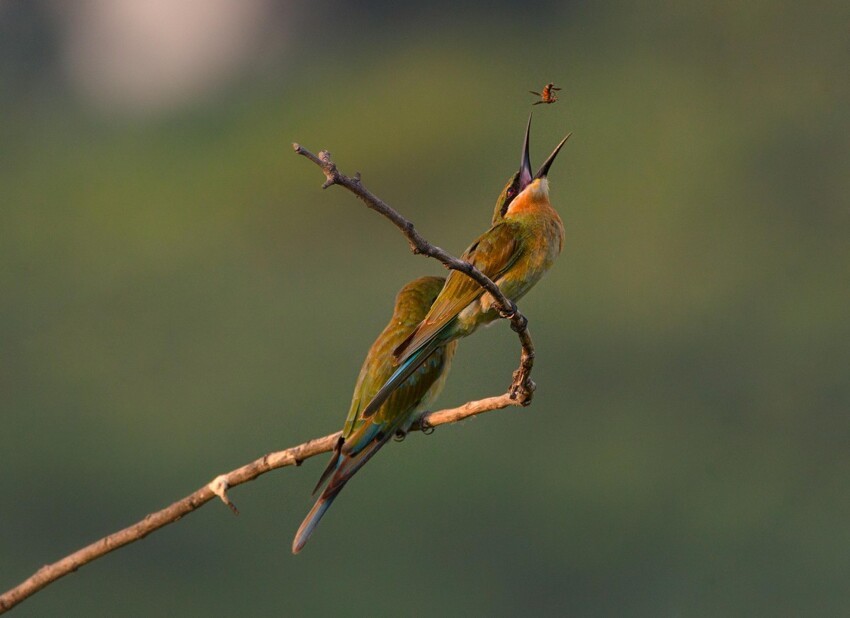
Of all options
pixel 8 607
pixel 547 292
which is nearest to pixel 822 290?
pixel 547 292

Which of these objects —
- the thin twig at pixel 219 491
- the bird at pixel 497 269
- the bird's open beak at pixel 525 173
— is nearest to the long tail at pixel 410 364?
the bird at pixel 497 269

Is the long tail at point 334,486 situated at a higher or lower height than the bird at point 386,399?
lower

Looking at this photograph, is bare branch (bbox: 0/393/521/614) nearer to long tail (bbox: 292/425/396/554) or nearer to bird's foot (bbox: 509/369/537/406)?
bird's foot (bbox: 509/369/537/406)

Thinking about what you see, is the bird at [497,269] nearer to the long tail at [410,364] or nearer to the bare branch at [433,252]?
the long tail at [410,364]

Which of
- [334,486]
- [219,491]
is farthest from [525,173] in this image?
[219,491]

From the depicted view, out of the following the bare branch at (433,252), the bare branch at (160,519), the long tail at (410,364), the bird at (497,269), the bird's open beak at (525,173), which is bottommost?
the bare branch at (160,519)

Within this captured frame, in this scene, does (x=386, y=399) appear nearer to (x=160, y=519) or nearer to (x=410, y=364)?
(x=410, y=364)

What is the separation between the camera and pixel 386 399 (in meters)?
1.96

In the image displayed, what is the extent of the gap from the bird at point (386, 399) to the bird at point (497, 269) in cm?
7

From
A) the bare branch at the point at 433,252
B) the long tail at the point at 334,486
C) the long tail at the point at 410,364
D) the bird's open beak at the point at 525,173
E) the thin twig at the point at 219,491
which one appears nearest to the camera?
the bare branch at the point at 433,252

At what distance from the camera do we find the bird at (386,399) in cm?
200

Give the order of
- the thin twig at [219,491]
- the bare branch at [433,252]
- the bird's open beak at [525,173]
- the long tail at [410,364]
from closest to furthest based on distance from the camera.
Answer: the bare branch at [433,252]
the thin twig at [219,491]
the long tail at [410,364]
the bird's open beak at [525,173]

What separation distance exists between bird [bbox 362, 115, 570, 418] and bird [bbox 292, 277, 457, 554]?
0.23 feet

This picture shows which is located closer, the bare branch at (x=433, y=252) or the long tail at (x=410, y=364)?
the bare branch at (x=433, y=252)
